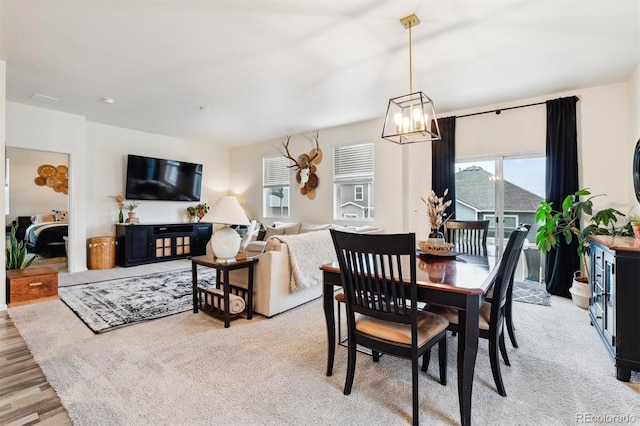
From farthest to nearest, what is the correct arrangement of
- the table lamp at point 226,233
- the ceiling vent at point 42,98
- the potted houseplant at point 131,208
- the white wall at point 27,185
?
Result: the white wall at point 27,185 < the potted houseplant at point 131,208 < the ceiling vent at point 42,98 < the table lamp at point 226,233

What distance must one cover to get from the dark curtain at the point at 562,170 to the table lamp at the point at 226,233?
3.87m

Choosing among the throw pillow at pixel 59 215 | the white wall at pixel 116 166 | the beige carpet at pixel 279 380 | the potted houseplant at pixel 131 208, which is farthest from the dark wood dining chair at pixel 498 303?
the throw pillow at pixel 59 215

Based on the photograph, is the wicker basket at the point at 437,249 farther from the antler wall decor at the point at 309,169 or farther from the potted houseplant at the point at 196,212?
the potted houseplant at the point at 196,212

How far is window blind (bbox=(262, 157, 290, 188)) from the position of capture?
675 centimetres

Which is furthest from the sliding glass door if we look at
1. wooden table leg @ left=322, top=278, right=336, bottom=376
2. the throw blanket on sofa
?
wooden table leg @ left=322, top=278, right=336, bottom=376

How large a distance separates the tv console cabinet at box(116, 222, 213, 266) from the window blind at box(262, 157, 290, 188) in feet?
5.60

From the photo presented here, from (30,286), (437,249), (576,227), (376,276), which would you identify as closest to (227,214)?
(376,276)

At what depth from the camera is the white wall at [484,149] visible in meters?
3.65

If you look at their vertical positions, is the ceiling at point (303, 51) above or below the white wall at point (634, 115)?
above

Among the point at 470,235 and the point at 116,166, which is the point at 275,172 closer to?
the point at 116,166

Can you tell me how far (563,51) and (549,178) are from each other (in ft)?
5.36

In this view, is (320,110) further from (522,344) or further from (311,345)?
(522,344)

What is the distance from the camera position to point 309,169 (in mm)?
6176

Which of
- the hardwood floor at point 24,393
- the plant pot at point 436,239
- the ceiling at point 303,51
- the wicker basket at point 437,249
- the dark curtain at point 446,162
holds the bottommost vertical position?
the hardwood floor at point 24,393
